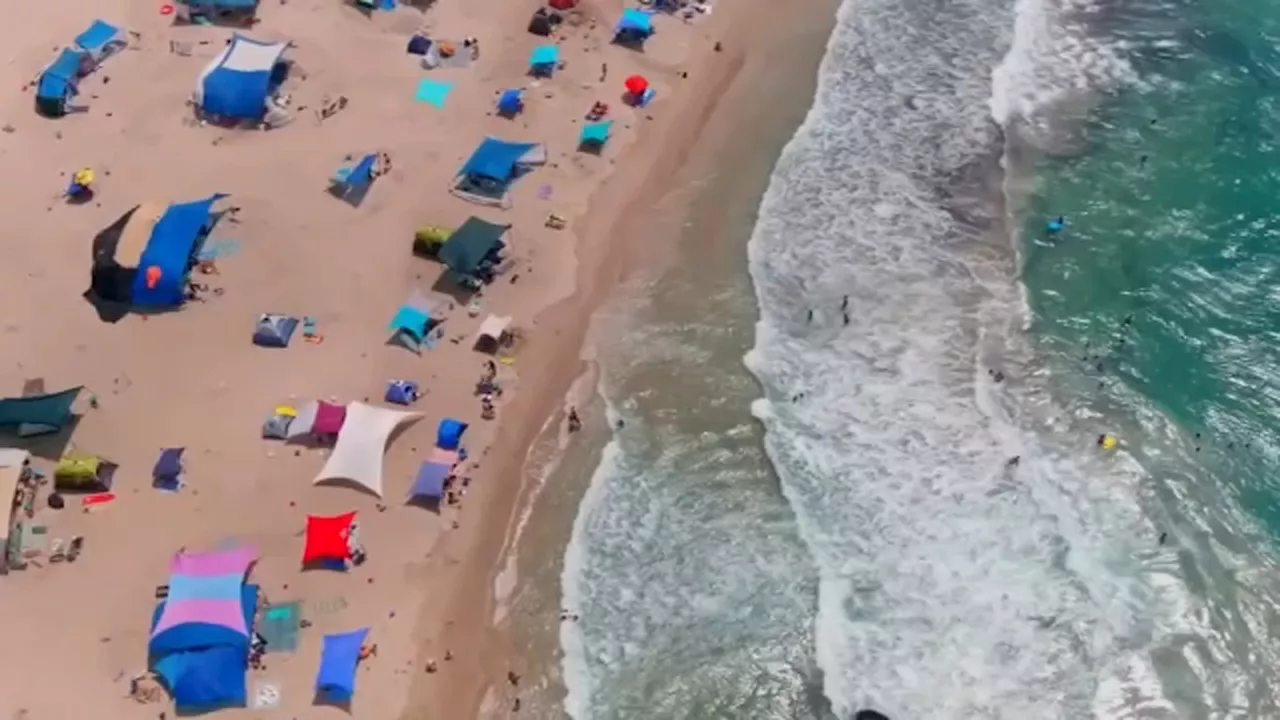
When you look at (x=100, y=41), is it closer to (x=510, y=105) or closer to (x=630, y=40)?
(x=510, y=105)

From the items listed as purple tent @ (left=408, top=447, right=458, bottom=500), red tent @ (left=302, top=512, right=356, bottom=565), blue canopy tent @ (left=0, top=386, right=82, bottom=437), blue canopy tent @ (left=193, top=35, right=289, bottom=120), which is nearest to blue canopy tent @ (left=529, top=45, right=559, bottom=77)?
blue canopy tent @ (left=193, top=35, right=289, bottom=120)

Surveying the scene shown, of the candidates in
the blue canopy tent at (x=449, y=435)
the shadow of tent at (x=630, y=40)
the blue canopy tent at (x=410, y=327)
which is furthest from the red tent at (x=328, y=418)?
the shadow of tent at (x=630, y=40)

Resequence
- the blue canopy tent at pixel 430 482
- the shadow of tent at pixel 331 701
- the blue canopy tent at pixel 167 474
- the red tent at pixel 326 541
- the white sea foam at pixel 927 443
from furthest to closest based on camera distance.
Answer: the blue canopy tent at pixel 167 474
the blue canopy tent at pixel 430 482
the red tent at pixel 326 541
the white sea foam at pixel 927 443
the shadow of tent at pixel 331 701

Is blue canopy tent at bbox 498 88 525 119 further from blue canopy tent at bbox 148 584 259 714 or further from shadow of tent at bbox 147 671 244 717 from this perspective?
shadow of tent at bbox 147 671 244 717

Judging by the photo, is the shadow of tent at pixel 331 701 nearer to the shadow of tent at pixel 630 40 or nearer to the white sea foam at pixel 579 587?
the white sea foam at pixel 579 587

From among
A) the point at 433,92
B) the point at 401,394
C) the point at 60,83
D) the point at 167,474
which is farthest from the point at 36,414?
the point at 433,92

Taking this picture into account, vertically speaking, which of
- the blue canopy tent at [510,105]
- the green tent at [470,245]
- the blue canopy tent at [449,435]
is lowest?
the blue canopy tent at [449,435]
